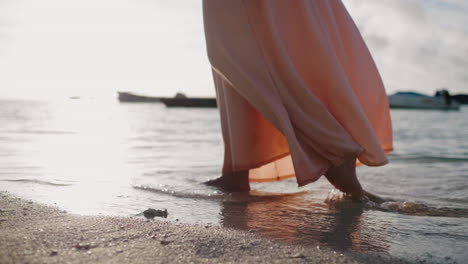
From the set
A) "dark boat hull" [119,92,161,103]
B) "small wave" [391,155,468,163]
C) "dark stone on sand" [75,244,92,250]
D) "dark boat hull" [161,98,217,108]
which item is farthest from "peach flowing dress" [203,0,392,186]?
"dark boat hull" [119,92,161,103]

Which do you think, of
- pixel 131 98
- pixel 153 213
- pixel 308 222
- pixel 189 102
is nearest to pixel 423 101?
pixel 189 102

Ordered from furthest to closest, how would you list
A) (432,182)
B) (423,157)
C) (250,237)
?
(423,157) → (432,182) → (250,237)

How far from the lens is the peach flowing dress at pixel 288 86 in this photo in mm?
2484

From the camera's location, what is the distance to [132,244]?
1596 mm

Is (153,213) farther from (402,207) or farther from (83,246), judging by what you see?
(402,207)

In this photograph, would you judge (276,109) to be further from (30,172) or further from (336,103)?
(30,172)

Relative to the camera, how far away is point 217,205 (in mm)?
2654

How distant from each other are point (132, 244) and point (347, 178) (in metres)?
1.56

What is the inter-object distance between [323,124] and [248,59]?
56cm

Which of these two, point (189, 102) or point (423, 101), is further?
point (423, 101)

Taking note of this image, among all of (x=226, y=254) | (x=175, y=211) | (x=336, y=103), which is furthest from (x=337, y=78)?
(x=226, y=254)

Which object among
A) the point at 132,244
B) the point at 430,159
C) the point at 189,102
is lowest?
the point at 430,159

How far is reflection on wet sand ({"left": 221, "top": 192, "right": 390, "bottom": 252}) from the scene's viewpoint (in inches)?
74.9

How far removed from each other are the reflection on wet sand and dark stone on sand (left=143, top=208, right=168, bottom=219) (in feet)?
0.98
